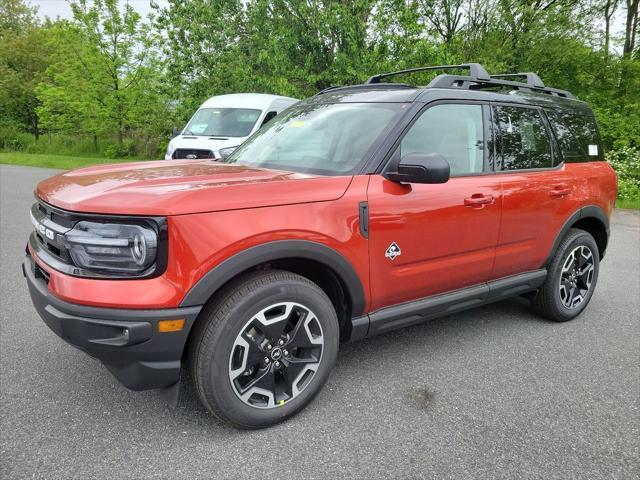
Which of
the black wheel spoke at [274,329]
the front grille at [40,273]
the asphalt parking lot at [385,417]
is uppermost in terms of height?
the front grille at [40,273]

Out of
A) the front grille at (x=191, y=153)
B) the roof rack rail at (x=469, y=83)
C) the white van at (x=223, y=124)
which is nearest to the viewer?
the roof rack rail at (x=469, y=83)

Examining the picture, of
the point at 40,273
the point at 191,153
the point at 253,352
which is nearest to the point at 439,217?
the point at 253,352

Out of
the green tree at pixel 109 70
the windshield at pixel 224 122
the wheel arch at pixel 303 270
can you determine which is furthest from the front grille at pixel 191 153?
the green tree at pixel 109 70

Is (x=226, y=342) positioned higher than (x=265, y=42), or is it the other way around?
(x=265, y=42)

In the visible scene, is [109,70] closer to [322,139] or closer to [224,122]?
[224,122]

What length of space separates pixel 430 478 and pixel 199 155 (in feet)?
28.0

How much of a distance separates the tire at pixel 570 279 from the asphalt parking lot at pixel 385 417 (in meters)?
0.25

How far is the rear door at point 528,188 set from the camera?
3.33 meters

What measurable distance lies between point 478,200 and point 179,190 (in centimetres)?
189

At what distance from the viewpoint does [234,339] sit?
89.3 inches

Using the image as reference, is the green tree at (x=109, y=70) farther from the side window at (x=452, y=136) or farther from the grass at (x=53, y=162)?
the side window at (x=452, y=136)

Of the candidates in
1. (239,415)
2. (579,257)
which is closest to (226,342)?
(239,415)

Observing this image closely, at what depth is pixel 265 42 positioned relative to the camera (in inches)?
656

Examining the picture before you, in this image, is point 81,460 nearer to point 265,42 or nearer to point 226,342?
point 226,342
